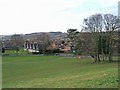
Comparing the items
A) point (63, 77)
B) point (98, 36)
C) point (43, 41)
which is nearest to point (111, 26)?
point (98, 36)

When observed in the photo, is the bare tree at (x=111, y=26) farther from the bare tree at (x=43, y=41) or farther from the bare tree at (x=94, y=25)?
the bare tree at (x=43, y=41)

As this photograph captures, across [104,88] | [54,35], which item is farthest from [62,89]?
[54,35]

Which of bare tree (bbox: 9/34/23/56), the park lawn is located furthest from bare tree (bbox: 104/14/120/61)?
bare tree (bbox: 9/34/23/56)

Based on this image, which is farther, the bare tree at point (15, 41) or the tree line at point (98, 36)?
the bare tree at point (15, 41)

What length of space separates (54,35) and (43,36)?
21524 mm

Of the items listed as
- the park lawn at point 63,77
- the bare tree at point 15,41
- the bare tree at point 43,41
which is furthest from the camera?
the bare tree at point 43,41

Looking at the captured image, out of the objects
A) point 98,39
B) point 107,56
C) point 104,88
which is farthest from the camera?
point 107,56

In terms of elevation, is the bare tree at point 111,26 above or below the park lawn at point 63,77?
above

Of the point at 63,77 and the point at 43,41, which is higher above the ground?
the point at 43,41

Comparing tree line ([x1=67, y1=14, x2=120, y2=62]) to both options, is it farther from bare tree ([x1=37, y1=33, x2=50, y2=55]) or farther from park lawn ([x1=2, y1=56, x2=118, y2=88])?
bare tree ([x1=37, y1=33, x2=50, y2=55])

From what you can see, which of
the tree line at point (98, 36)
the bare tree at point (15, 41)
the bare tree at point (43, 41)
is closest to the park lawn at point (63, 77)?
the tree line at point (98, 36)

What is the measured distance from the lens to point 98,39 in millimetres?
52625

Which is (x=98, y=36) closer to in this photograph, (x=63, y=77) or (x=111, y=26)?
(x=111, y=26)

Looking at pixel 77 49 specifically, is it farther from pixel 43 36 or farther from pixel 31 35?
pixel 31 35
